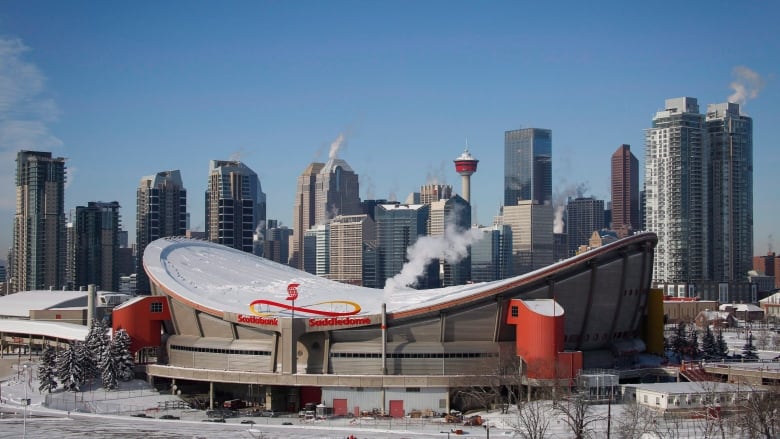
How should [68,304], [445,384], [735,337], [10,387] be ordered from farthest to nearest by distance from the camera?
1. [735,337]
2. [68,304]
3. [10,387]
4. [445,384]

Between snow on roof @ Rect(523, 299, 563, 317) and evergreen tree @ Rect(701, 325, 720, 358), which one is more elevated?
snow on roof @ Rect(523, 299, 563, 317)

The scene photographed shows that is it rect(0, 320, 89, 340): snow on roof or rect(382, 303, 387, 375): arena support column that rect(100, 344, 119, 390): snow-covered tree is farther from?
rect(382, 303, 387, 375): arena support column

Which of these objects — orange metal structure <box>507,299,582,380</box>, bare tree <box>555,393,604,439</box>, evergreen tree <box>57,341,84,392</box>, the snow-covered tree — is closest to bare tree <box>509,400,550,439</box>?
bare tree <box>555,393,604,439</box>

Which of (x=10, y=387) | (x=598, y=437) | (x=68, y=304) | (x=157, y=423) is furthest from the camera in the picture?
(x=68, y=304)

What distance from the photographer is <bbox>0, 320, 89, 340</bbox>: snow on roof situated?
12167 centimetres

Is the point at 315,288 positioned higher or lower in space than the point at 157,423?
higher

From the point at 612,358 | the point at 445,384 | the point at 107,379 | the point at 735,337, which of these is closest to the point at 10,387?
the point at 107,379

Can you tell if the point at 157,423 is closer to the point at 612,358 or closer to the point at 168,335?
the point at 168,335

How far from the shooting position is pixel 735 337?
177 meters

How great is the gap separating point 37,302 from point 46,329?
25902 mm

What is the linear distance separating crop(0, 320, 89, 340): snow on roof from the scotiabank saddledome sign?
1269 inches

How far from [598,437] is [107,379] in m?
45.8

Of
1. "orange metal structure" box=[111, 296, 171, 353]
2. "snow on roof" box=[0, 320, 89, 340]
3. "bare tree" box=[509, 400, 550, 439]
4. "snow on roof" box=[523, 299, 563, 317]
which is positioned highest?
"snow on roof" box=[523, 299, 563, 317]

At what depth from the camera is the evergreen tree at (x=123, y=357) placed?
97.3 metres
